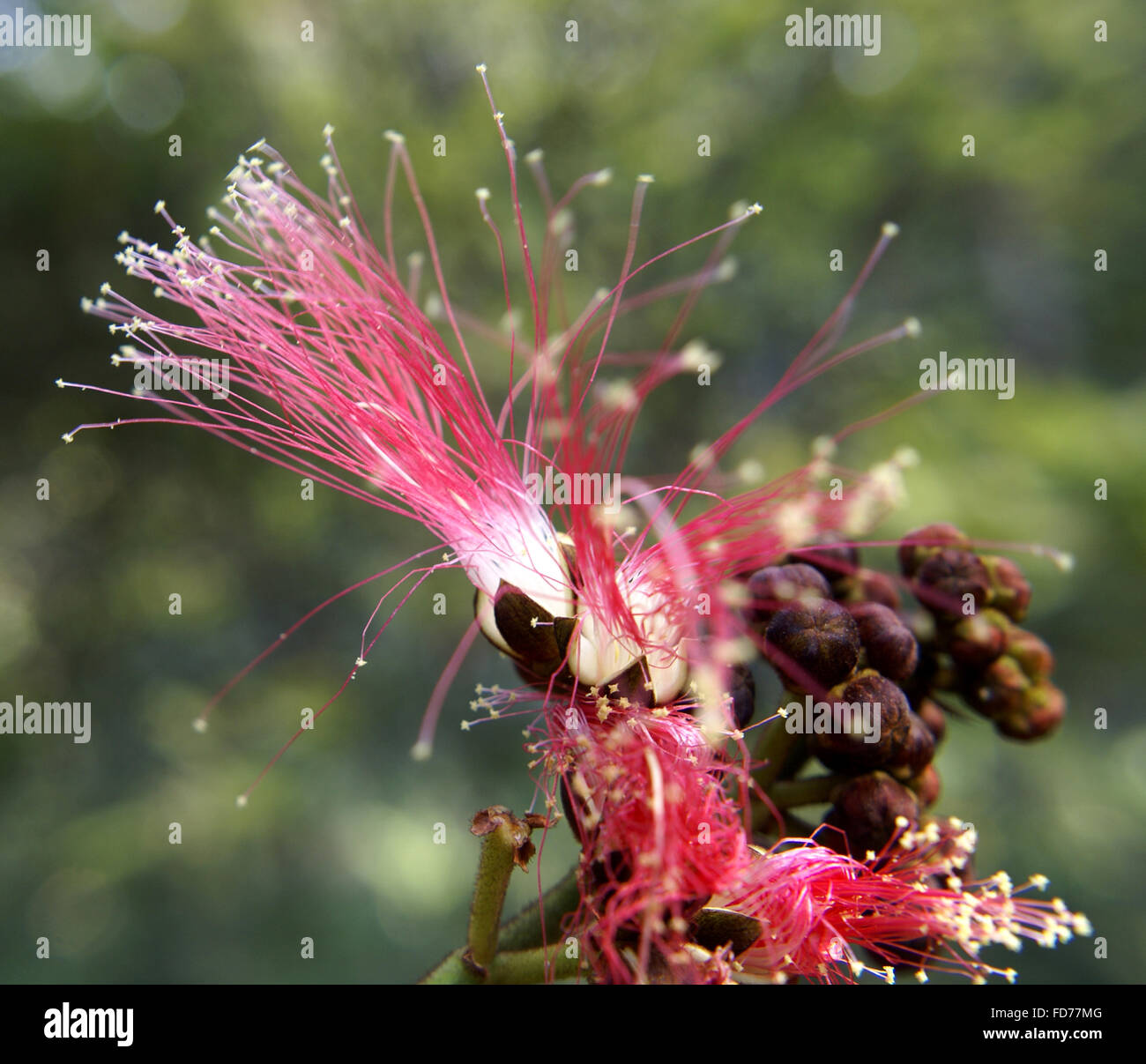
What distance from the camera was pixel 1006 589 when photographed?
2119 millimetres

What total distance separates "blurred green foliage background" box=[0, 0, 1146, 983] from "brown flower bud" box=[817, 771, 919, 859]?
327cm

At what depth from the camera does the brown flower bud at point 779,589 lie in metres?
1.73

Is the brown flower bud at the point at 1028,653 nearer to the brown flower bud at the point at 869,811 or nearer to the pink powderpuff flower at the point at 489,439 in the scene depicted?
the brown flower bud at the point at 869,811

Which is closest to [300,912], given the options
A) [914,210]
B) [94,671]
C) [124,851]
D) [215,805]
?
[215,805]

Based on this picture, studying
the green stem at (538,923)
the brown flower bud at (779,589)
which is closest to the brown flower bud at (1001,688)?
the brown flower bud at (779,589)

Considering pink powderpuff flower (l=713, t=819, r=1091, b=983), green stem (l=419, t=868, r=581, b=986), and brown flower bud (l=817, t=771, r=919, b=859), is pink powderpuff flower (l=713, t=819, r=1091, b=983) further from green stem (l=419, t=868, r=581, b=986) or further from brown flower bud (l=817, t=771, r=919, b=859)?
green stem (l=419, t=868, r=581, b=986)

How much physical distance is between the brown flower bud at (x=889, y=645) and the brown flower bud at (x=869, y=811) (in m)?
0.22

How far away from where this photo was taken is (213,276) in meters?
1.83

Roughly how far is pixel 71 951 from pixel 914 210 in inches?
309

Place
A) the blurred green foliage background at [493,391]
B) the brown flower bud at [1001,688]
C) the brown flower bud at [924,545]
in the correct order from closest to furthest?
the brown flower bud at [924,545], the brown flower bud at [1001,688], the blurred green foliage background at [493,391]

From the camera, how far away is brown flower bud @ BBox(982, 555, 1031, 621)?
2.11 metres

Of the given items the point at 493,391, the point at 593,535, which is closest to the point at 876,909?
the point at 593,535

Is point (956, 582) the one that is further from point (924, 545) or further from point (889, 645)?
point (889, 645)
